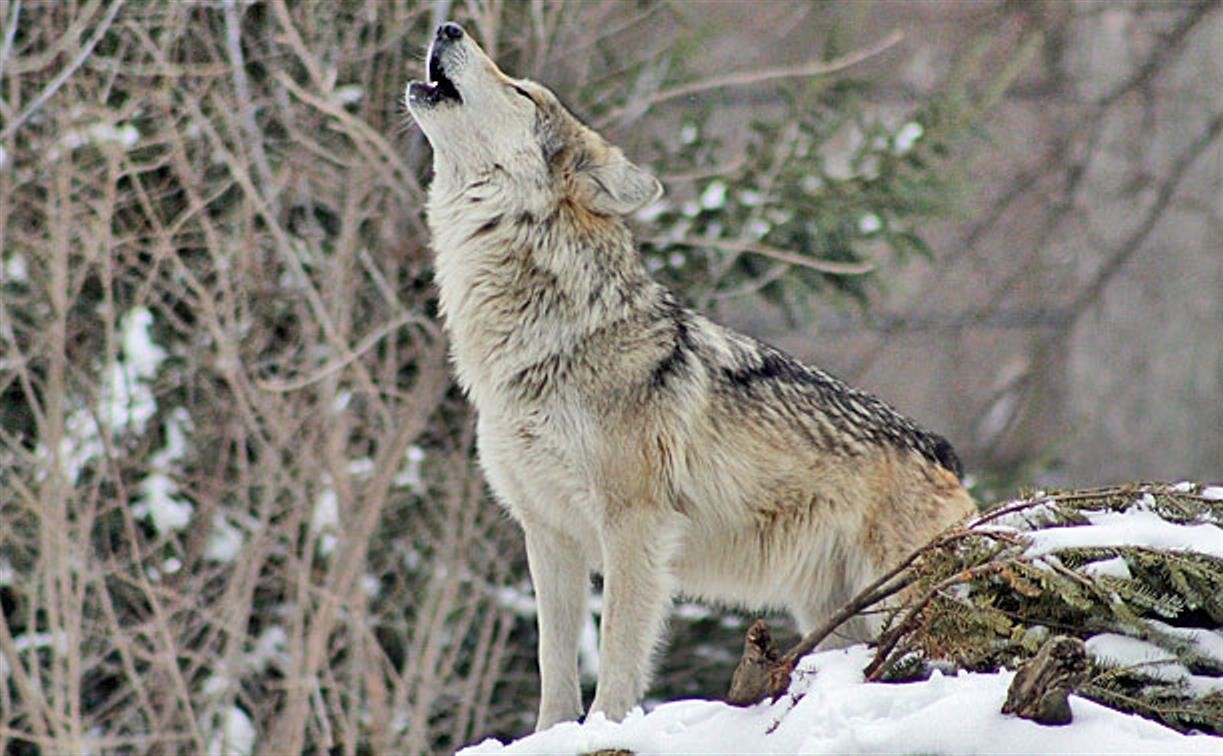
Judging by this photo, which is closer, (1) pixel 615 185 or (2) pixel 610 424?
(2) pixel 610 424

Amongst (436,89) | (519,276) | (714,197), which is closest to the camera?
(436,89)

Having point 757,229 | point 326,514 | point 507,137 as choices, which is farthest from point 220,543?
point 507,137

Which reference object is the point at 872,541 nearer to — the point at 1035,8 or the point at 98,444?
the point at 98,444

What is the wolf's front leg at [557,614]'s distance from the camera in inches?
217

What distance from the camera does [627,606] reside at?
5383 mm

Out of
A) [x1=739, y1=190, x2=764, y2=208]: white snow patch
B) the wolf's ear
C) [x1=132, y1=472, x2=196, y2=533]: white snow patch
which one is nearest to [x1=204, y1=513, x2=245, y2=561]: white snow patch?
[x1=132, y1=472, x2=196, y2=533]: white snow patch

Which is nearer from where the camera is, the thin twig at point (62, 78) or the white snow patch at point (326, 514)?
the thin twig at point (62, 78)

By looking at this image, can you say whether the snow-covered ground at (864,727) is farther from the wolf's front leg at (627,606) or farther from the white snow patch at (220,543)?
the white snow patch at (220,543)

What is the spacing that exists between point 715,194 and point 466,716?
3379mm

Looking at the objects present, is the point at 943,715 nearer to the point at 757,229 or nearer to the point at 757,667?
the point at 757,667

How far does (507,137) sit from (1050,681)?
2.92 m

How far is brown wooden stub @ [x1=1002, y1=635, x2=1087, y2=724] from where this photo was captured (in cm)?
330

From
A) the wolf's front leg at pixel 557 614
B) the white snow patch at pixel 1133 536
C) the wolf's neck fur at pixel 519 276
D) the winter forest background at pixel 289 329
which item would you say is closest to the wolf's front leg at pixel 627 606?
the wolf's front leg at pixel 557 614

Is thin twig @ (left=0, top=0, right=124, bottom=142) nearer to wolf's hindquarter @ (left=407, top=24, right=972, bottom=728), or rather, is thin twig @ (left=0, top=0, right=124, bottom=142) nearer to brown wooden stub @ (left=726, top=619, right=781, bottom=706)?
wolf's hindquarter @ (left=407, top=24, right=972, bottom=728)
